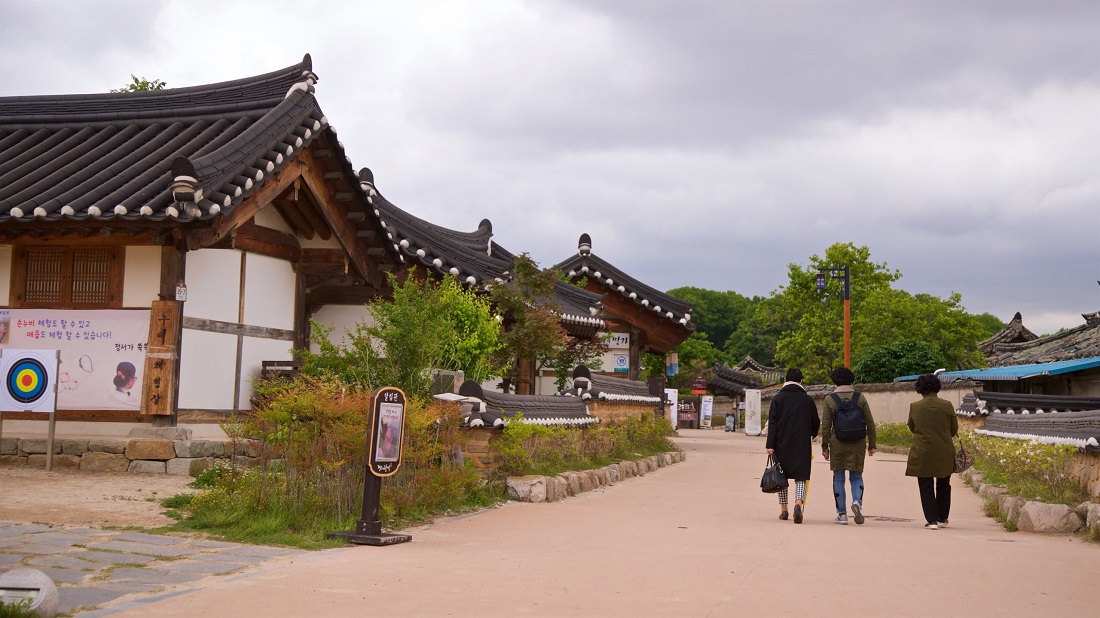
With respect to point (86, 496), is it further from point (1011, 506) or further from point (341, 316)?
point (1011, 506)

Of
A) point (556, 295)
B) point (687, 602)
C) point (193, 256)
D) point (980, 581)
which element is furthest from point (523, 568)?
point (556, 295)

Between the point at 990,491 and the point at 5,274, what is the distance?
14558 mm

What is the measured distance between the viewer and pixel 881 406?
36.4 meters

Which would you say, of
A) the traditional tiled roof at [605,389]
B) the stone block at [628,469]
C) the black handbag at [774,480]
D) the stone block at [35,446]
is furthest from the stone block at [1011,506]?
the stone block at [35,446]

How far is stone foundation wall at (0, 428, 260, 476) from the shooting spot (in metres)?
13.8

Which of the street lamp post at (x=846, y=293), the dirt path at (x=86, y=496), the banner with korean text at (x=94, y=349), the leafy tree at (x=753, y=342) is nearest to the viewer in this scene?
the dirt path at (x=86, y=496)

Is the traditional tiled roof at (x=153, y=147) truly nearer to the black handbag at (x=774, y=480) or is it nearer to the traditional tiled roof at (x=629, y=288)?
the black handbag at (x=774, y=480)

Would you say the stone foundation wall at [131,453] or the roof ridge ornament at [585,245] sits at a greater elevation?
the roof ridge ornament at [585,245]

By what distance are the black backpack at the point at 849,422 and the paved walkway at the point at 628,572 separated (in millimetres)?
1088

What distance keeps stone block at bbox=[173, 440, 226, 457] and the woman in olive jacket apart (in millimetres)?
9044

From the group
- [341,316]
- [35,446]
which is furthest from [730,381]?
[35,446]

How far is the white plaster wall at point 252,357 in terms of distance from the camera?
1600 centimetres

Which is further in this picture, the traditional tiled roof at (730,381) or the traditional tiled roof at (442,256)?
the traditional tiled roof at (730,381)

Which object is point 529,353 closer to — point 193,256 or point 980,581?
point 193,256
